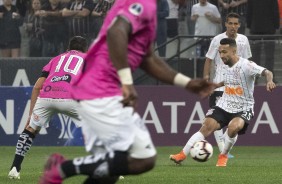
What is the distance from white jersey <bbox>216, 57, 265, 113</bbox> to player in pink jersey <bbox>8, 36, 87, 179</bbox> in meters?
2.97

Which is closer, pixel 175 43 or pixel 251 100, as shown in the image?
pixel 251 100

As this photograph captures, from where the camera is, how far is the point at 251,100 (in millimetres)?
16125

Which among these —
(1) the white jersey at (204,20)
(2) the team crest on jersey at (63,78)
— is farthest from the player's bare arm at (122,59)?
(1) the white jersey at (204,20)

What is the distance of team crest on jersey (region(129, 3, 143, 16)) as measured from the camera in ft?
25.9

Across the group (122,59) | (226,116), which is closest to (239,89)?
(226,116)

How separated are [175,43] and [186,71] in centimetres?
67

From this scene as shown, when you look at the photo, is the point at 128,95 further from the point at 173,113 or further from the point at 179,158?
the point at 173,113

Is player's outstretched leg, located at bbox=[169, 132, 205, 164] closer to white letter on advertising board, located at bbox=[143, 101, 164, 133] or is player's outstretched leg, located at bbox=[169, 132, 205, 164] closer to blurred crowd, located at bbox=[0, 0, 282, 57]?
white letter on advertising board, located at bbox=[143, 101, 164, 133]

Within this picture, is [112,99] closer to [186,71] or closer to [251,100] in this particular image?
[251,100]

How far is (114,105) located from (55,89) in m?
6.34

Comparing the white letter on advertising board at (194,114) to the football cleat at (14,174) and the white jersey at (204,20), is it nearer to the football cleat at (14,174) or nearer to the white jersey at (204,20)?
the white jersey at (204,20)

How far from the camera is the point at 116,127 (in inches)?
310

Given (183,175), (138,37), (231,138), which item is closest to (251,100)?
(231,138)

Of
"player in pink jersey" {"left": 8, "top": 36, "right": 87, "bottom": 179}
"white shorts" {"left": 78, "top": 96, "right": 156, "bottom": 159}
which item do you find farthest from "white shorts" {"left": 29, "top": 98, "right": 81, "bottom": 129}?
"white shorts" {"left": 78, "top": 96, "right": 156, "bottom": 159}
